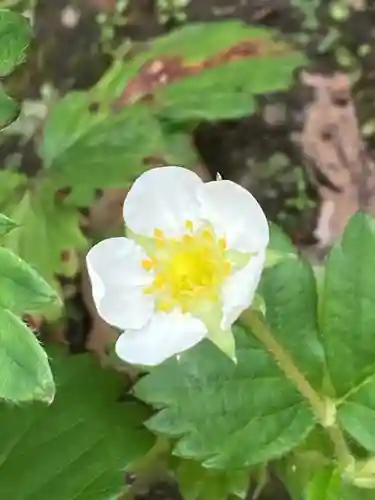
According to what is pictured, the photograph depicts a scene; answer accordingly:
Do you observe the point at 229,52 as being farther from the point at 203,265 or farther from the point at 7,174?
the point at 203,265

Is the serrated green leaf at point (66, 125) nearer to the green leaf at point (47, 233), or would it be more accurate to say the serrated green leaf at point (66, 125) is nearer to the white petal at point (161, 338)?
the green leaf at point (47, 233)

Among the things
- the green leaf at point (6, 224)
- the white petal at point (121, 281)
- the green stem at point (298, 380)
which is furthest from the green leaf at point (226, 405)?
the green leaf at point (6, 224)

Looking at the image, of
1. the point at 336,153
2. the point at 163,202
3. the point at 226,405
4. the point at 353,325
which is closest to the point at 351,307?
the point at 353,325

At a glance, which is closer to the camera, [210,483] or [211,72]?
[210,483]

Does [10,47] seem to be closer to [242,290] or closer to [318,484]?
[242,290]

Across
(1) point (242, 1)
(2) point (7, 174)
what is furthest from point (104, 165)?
(1) point (242, 1)

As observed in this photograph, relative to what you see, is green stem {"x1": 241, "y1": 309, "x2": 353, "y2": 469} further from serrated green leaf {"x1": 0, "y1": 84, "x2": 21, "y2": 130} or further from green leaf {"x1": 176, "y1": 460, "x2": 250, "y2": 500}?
serrated green leaf {"x1": 0, "y1": 84, "x2": 21, "y2": 130}
